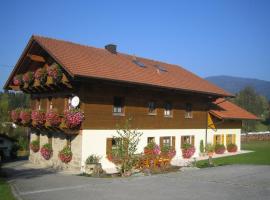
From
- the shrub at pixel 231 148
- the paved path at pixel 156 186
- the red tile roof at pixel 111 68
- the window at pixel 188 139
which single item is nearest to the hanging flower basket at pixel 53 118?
the red tile roof at pixel 111 68

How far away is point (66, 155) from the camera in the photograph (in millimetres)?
21453

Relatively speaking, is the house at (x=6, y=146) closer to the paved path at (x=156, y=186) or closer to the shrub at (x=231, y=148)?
the paved path at (x=156, y=186)

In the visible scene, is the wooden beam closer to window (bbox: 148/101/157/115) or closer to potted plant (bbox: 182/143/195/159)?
window (bbox: 148/101/157/115)

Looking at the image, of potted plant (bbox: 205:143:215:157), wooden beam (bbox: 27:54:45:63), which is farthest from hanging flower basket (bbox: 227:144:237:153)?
wooden beam (bbox: 27:54:45:63)

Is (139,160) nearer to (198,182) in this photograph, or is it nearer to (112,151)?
(112,151)

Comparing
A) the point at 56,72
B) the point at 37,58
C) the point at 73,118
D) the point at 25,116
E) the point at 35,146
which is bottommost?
the point at 35,146

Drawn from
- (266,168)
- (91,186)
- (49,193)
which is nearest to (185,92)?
(266,168)

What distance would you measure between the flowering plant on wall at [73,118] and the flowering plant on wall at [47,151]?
386 centimetres

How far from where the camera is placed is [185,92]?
90.6ft

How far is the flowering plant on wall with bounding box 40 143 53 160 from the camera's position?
23.5 m

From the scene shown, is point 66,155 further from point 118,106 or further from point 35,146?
point 35,146

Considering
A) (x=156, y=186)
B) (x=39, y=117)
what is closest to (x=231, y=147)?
(x=39, y=117)

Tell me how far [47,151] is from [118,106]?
5188mm

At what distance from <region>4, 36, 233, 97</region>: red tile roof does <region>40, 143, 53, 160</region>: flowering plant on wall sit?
5.81m
